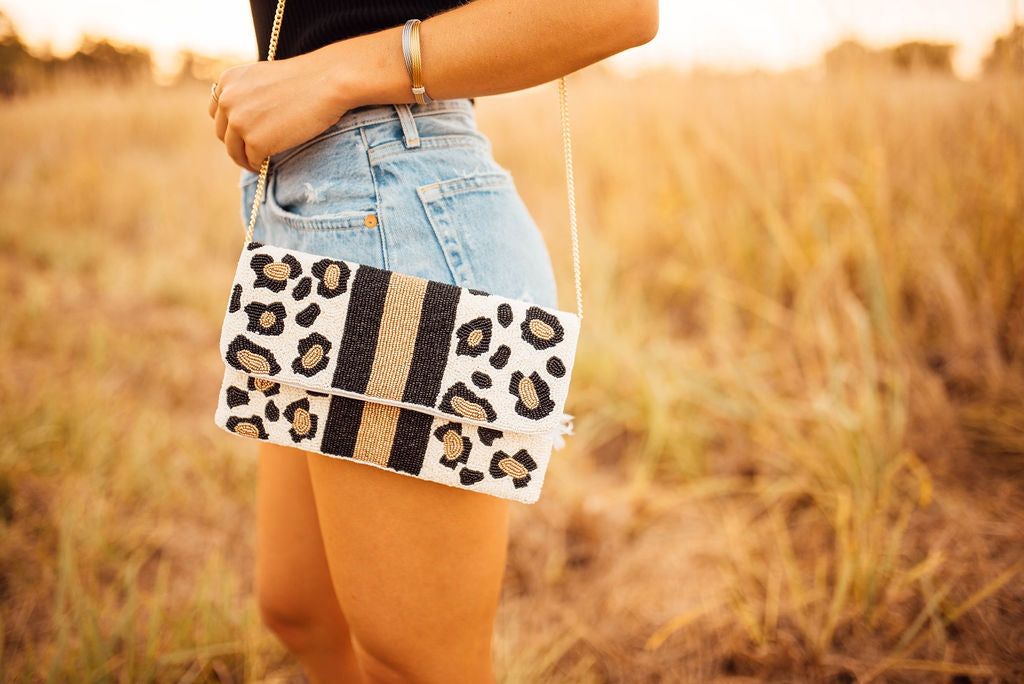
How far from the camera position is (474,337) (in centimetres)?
68

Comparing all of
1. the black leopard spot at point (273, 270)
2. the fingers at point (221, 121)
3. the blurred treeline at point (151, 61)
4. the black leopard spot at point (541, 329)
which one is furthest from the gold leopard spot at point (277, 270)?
the blurred treeline at point (151, 61)

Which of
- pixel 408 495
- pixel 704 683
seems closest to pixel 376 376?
pixel 408 495

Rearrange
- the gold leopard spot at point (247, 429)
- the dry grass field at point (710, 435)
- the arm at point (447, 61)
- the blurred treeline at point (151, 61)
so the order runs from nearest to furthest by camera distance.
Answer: the arm at point (447, 61)
the gold leopard spot at point (247, 429)
the dry grass field at point (710, 435)
the blurred treeline at point (151, 61)

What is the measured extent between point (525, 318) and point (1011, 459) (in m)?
2.29

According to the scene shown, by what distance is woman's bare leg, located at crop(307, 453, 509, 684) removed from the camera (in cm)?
69

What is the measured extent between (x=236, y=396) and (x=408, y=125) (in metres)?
0.42

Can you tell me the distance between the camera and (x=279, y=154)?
752mm

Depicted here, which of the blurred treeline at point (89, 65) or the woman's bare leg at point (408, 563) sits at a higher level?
the blurred treeline at point (89, 65)

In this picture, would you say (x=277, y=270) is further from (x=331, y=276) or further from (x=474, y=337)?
(x=474, y=337)

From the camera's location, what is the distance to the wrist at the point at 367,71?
62cm

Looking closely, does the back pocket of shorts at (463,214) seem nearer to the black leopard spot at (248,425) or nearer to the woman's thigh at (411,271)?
the woman's thigh at (411,271)

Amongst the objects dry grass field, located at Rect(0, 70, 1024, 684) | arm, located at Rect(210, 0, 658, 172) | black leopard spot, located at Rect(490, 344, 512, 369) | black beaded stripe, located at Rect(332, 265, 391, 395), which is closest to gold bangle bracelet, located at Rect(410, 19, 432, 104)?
arm, located at Rect(210, 0, 658, 172)

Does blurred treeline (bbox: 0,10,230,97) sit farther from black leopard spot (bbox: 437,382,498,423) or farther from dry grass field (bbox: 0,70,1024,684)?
black leopard spot (bbox: 437,382,498,423)

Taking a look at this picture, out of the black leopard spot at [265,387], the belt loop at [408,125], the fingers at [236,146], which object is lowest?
the black leopard spot at [265,387]
